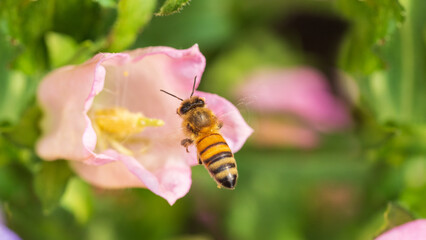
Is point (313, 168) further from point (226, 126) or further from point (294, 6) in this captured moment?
point (226, 126)

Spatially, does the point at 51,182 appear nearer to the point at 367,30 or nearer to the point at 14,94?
the point at 14,94

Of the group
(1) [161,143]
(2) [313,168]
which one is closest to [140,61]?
(1) [161,143]

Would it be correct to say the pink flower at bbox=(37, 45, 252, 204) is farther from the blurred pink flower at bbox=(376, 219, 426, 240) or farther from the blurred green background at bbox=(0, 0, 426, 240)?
the blurred pink flower at bbox=(376, 219, 426, 240)

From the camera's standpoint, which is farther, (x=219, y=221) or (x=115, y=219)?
(x=219, y=221)

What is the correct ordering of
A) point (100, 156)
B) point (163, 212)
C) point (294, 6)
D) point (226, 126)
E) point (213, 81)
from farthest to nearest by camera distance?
point (294, 6), point (213, 81), point (163, 212), point (226, 126), point (100, 156)

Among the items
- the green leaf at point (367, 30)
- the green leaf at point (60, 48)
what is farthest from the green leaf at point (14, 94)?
the green leaf at point (367, 30)
